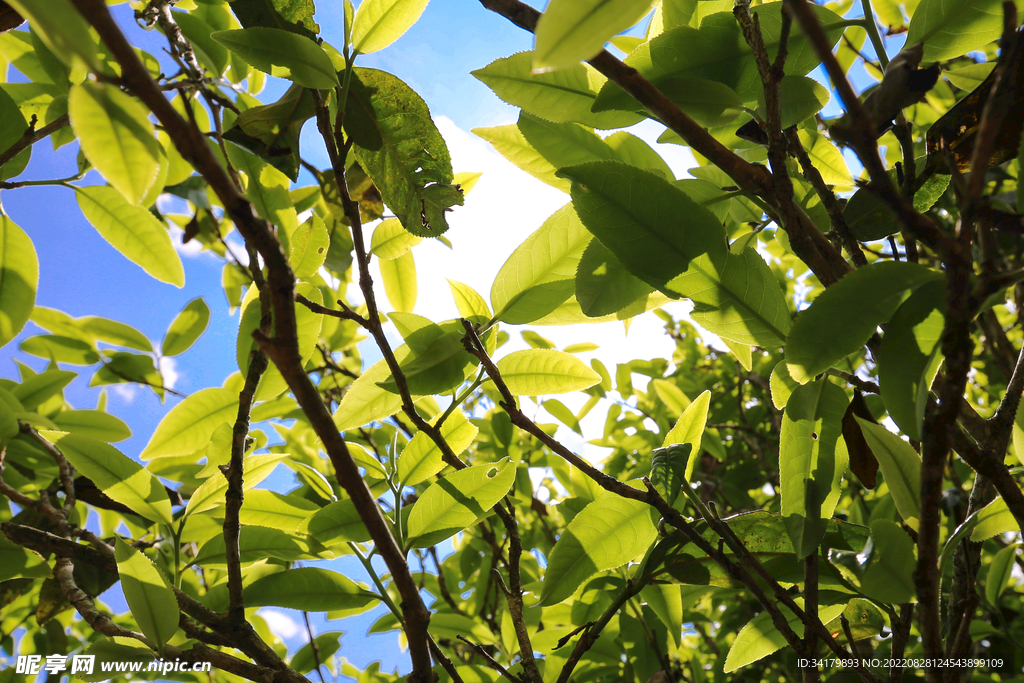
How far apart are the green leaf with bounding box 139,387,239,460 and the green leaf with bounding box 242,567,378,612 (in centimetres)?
33

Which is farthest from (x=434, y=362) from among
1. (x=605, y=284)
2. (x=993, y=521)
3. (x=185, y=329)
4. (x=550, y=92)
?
(x=185, y=329)

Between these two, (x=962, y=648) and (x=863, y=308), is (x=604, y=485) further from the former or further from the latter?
(x=962, y=648)

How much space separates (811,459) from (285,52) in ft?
2.44

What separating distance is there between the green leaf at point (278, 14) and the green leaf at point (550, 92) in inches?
9.7

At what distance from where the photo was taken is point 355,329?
181 centimetres

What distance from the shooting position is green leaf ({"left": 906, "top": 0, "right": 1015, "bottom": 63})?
2.14ft

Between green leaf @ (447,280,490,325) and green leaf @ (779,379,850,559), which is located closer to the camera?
green leaf @ (779,379,850,559)

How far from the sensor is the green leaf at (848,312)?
0.46m

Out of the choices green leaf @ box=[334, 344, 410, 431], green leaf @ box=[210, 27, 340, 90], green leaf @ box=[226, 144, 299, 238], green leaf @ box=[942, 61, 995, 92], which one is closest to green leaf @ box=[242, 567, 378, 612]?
green leaf @ box=[334, 344, 410, 431]

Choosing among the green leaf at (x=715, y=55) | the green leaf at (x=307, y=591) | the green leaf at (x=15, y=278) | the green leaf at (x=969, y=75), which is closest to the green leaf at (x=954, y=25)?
the green leaf at (x=715, y=55)

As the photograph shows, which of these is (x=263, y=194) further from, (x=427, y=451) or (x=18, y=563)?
(x=18, y=563)

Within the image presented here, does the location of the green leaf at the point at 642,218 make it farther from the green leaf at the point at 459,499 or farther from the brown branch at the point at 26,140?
the brown branch at the point at 26,140

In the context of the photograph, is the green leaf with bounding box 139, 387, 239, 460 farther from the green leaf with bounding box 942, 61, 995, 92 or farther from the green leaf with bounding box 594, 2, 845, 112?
the green leaf with bounding box 942, 61, 995, 92

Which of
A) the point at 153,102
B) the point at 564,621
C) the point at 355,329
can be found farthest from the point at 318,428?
the point at 355,329
